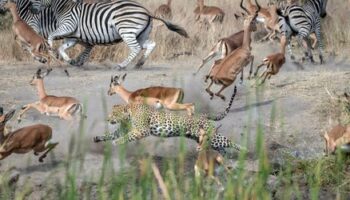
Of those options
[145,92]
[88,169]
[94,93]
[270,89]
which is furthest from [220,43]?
[88,169]

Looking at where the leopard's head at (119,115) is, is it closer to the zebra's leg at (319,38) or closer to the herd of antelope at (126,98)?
the herd of antelope at (126,98)

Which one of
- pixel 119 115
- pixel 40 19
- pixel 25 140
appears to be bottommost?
pixel 25 140

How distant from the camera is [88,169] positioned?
8875 mm

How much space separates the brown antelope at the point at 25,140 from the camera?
8.58 metres

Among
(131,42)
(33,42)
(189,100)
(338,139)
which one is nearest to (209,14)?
(131,42)

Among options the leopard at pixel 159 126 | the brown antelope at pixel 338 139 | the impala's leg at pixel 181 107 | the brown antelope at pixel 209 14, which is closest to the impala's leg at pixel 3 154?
the leopard at pixel 159 126

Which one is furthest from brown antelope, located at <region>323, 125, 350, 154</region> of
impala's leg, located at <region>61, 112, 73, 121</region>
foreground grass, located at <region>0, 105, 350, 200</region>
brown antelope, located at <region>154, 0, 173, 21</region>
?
brown antelope, located at <region>154, 0, 173, 21</region>

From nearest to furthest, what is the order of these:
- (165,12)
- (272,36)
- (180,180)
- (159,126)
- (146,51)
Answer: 1. (180,180)
2. (159,126)
3. (146,51)
4. (272,36)
5. (165,12)

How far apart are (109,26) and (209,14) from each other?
123 inches

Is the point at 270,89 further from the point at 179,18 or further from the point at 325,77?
the point at 179,18

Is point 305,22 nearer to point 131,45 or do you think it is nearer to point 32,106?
point 131,45

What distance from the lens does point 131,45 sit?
16.6 m

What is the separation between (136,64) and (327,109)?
5.29 m

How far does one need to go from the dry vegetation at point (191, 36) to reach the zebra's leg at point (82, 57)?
0.64 metres
